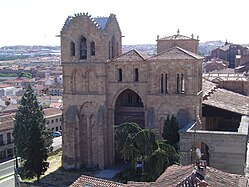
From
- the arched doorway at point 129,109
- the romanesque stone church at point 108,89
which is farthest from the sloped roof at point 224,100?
the arched doorway at point 129,109

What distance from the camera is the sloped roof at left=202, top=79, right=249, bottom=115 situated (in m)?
41.2

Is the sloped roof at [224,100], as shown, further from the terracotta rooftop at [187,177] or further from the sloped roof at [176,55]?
the terracotta rooftop at [187,177]

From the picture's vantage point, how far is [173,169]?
23859 mm

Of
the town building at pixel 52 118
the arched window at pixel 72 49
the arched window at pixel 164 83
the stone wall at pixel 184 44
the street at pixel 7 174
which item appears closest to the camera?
the arched window at pixel 164 83

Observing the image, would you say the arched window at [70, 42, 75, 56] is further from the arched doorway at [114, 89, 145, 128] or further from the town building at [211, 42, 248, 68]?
the town building at [211, 42, 248, 68]

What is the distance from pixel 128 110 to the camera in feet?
144

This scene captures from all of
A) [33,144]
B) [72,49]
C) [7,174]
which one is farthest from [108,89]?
[7,174]

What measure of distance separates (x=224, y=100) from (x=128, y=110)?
10.9 metres

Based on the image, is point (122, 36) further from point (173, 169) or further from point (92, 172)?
point (173, 169)

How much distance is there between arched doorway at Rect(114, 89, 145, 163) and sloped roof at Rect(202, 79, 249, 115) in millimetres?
7100

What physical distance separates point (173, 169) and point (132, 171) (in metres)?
9.37

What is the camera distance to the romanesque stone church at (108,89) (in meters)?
38.9

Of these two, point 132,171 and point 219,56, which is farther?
point 219,56

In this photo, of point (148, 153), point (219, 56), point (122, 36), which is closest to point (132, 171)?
point (148, 153)
